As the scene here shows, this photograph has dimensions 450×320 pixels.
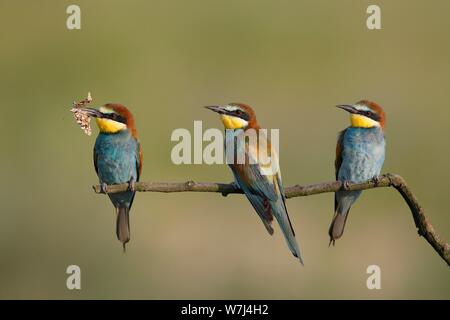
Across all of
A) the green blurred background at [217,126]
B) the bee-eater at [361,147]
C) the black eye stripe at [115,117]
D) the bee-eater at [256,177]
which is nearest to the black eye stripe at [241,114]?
the bee-eater at [256,177]

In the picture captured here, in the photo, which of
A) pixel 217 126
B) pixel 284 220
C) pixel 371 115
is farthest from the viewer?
pixel 217 126

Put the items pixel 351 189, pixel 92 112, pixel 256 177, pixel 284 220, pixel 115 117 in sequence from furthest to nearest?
1. pixel 115 117
2. pixel 92 112
3. pixel 256 177
4. pixel 284 220
5. pixel 351 189

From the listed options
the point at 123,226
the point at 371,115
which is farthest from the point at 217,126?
the point at 123,226

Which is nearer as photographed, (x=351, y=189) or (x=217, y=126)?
(x=351, y=189)

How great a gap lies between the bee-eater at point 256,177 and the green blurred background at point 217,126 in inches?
85.7

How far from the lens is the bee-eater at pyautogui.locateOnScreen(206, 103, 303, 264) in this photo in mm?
2432

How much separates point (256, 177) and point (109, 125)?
95 cm

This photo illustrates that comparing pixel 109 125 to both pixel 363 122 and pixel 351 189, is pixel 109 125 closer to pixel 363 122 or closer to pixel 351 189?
pixel 363 122

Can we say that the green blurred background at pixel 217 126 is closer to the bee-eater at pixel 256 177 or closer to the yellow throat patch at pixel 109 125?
the yellow throat patch at pixel 109 125

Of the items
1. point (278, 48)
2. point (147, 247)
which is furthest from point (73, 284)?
point (278, 48)

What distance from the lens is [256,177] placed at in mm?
2637

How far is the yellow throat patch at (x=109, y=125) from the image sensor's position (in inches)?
133

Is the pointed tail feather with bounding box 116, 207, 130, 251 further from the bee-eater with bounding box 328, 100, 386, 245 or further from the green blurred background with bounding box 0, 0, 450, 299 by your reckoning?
the green blurred background with bounding box 0, 0, 450, 299

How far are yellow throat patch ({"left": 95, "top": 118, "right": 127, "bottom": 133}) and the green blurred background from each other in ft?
5.18
